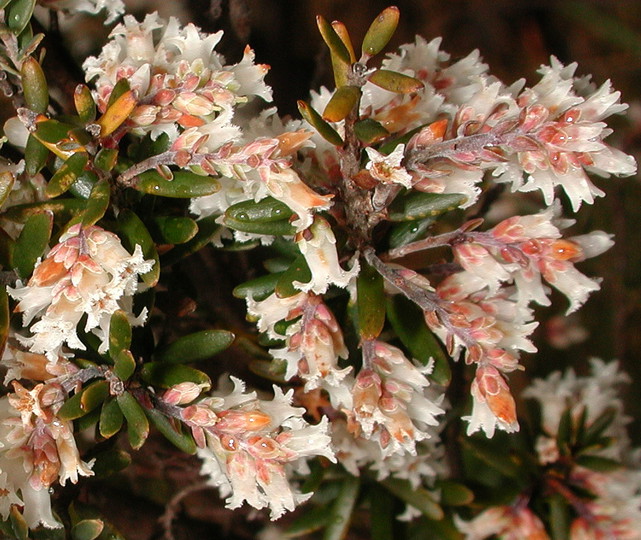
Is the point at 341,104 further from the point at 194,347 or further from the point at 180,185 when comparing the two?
the point at 194,347

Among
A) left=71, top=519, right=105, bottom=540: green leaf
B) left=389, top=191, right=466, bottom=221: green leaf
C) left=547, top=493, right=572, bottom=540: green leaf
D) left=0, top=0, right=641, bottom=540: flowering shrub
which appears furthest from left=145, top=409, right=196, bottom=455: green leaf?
left=547, top=493, right=572, bottom=540: green leaf

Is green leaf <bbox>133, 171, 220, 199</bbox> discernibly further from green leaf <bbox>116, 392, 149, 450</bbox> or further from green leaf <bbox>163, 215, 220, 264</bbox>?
green leaf <bbox>116, 392, 149, 450</bbox>

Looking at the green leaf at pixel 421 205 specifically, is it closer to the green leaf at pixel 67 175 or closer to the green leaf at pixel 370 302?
the green leaf at pixel 370 302

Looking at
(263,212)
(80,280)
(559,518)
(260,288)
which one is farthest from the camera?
(559,518)

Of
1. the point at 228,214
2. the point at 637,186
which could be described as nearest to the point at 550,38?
the point at 637,186

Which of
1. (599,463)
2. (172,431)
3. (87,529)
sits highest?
(172,431)

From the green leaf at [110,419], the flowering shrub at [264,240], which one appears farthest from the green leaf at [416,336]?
the green leaf at [110,419]

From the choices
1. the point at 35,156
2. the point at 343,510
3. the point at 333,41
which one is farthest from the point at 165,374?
the point at 343,510
